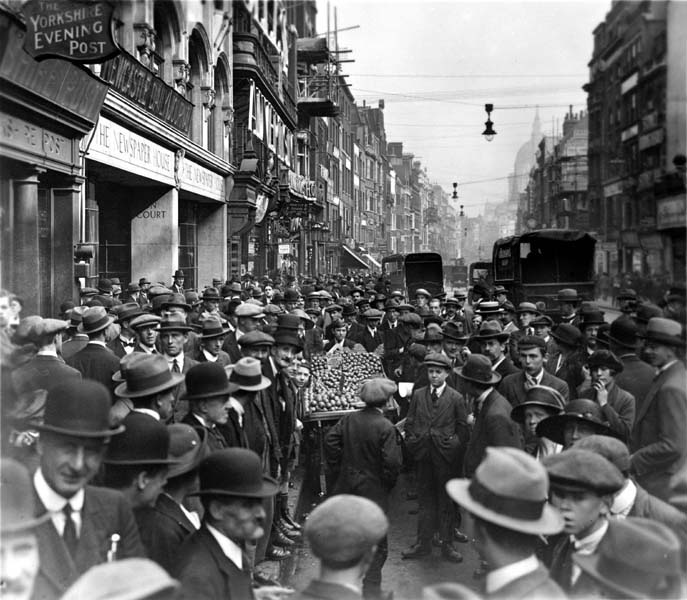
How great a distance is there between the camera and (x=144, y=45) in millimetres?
14734

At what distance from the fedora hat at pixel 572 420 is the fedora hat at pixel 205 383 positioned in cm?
216

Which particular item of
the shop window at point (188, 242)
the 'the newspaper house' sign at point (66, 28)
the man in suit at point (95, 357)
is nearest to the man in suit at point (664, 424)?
the man in suit at point (95, 357)

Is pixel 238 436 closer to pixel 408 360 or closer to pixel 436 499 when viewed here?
pixel 436 499

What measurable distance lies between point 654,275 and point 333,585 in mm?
5825

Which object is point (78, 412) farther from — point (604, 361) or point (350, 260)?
point (350, 260)

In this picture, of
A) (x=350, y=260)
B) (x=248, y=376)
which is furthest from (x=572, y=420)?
(x=350, y=260)

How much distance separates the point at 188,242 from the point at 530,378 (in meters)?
17.5

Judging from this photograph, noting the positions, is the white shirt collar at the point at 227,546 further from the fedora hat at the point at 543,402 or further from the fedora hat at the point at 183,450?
the fedora hat at the point at 543,402

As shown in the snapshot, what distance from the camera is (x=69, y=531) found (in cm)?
315

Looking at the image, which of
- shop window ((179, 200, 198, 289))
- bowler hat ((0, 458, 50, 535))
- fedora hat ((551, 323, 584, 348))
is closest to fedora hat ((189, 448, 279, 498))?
bowler hat ((0, 458, 50, 535))

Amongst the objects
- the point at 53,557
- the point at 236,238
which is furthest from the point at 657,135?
the point at 236,238

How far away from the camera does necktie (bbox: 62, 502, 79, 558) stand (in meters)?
3.14

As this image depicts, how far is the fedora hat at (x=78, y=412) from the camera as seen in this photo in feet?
10.6

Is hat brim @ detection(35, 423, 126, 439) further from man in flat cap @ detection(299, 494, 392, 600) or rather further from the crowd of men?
man in flat cap @ detection(299, 494, 392, 600)
